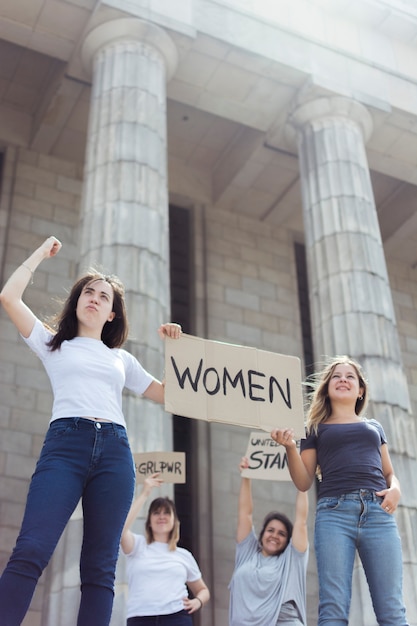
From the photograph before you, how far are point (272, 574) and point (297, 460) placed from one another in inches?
83.2

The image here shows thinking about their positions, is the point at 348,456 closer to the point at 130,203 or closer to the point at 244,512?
the point at 244,512

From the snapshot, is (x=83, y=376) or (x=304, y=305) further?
(x=304, y=305)

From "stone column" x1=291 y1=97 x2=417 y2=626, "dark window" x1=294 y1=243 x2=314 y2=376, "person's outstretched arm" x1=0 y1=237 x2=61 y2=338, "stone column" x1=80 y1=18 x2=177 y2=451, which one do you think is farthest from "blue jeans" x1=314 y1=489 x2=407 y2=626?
→ "dark window" x1=294 y1=243 x2=314 y2=376

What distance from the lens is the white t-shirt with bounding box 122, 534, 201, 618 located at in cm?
651

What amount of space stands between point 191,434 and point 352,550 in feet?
38.6

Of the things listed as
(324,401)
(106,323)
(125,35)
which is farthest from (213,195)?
(106,323)

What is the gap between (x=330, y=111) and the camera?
15.1 m

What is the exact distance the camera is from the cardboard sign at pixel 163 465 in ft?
26.0

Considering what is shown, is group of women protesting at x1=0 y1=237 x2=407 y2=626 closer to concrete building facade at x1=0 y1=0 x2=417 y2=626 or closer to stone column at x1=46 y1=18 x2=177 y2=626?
stone column at x1=46 y1=18 x2=177 y2=626

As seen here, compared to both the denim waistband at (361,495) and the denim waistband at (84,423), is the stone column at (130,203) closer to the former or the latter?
the denim waistband at (361,495)

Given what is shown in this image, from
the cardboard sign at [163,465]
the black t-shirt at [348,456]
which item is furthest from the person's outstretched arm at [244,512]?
the black t-shirt at [348,456]

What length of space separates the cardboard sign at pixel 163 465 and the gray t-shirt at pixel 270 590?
1284 mm

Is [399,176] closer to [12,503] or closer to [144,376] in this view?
[12,503]

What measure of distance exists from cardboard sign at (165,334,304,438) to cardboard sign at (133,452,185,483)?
2.63m
